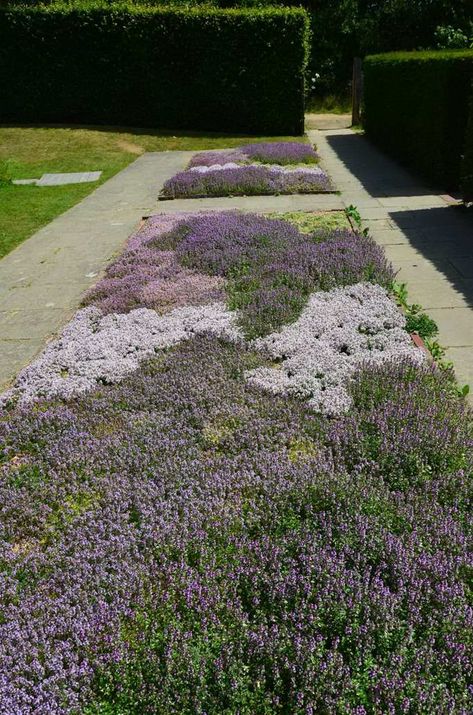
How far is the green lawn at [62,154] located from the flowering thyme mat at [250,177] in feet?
8.00

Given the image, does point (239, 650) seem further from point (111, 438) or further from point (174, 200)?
point (174, 200)

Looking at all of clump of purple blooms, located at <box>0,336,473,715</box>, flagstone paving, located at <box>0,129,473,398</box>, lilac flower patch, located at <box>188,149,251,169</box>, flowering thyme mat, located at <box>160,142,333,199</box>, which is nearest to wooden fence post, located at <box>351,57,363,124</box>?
lilac flower patch, located at <box>188,149,251,169</box>

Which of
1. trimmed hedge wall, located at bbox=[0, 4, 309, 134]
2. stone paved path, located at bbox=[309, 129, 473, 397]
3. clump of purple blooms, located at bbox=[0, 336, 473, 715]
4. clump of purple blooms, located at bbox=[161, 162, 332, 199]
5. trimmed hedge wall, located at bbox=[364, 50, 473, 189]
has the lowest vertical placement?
clump of purple blooms, located at bbox=[0, 336, 473, 715]

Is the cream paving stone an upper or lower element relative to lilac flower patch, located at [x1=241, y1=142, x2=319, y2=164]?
lower

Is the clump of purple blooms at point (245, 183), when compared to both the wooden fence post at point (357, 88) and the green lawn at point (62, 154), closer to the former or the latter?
the green lawn at point (62, 154)

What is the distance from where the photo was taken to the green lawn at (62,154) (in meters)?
12.7

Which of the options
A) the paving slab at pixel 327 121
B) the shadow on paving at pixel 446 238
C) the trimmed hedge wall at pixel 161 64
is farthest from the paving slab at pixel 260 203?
the paving slab at pixel 327 121

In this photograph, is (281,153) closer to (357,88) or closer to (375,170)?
(375,170)

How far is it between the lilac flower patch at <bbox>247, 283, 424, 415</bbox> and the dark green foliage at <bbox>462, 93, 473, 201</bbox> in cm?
461

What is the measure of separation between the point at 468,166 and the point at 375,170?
204 inches

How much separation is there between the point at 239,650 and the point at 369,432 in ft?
6.32

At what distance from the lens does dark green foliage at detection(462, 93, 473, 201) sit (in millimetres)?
10070

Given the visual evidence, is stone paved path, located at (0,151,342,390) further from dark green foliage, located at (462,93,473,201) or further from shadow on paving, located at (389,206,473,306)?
dark green foliage, located at (462,93,473,201)

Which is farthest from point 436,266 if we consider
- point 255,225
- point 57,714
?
point 57,714
